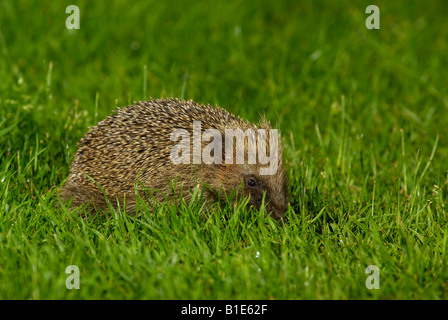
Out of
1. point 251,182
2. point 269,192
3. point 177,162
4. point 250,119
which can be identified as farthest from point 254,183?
point 250,119

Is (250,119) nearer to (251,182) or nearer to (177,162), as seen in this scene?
(251,182)

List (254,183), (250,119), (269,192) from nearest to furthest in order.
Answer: (269,192) → (254,183) → (250,119)

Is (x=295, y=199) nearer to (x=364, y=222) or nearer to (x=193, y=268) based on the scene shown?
(x=364, y=222)

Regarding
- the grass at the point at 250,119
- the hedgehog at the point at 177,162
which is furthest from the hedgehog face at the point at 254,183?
the grass at the point at 250,119

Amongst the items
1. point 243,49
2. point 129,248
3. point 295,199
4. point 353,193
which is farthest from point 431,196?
point 243,49

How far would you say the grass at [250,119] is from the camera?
4.49 meters

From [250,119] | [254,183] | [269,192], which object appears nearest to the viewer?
[269,192]

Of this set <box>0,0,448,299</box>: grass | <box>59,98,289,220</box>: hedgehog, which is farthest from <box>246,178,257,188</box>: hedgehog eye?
<box>0,0,448,299</box>: grass

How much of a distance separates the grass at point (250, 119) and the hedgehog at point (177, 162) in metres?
0.28

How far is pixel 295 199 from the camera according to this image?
6195mm

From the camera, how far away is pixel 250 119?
25.1 ft

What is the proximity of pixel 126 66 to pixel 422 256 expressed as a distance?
5627 mm

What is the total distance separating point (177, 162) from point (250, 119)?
6.48 ft

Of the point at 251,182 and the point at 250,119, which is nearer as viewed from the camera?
the point at 251,182
